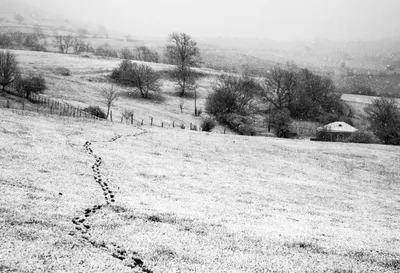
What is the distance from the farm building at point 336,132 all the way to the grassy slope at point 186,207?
32.5 meters

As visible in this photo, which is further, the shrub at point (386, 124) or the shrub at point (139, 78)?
the shrub at point (139, 78)

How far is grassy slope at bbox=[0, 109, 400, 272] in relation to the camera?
32.3ft

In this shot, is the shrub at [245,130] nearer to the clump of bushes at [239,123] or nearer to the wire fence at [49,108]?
the clump of bushes at [239,123]

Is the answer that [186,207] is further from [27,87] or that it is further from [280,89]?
[280,89]

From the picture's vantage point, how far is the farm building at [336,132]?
217 ft

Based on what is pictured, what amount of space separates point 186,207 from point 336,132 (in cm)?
6516

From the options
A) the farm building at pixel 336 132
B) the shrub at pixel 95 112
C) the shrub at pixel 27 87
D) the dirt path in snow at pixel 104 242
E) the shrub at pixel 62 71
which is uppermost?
the shrub at pixel 62 71

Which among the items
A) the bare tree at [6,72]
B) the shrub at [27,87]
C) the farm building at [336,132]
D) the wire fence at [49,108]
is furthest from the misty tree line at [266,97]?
the bare tree at [6,72]

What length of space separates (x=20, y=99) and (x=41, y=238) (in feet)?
141

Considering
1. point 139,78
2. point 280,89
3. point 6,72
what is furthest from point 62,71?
point 280,89

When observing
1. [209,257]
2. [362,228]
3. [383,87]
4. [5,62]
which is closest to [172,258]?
[209,257]

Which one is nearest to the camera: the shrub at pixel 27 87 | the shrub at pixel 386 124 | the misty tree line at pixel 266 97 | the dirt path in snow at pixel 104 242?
the dirt path in snow at pixel 104 242

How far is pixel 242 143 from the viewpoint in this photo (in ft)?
134

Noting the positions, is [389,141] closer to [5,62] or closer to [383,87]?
[5,62]
